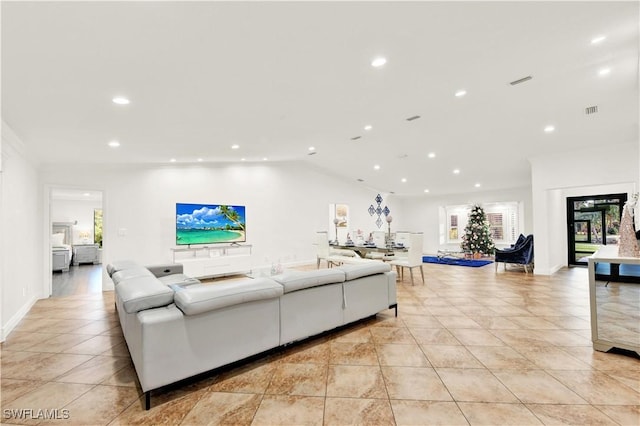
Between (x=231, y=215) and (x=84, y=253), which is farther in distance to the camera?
(x=84, y=253)

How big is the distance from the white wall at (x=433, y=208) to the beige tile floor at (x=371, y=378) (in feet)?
23.8

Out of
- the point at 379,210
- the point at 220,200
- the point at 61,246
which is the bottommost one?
the point at 61,246

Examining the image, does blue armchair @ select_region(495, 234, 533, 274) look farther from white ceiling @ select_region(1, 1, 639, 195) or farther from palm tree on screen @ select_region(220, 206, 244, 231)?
palm tree on screen @ select_region(220, 206, 244, 231)

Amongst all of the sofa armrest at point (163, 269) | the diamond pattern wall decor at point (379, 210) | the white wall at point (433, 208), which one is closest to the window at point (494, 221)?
the white wall at point (433, 208)

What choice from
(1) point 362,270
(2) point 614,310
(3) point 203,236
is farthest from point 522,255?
(3) point 203,236

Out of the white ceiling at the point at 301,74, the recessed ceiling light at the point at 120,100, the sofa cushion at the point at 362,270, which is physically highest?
the white ceiling at the point at 301,74

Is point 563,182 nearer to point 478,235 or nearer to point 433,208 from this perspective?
point 478,235

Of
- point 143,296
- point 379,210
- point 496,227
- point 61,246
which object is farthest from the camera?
point 379,210

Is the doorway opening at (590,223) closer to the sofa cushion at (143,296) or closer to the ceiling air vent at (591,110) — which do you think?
the ceiling air vent at (591,110)

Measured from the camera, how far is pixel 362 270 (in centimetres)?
356

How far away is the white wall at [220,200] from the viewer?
600 cm

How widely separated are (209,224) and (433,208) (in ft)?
29.0

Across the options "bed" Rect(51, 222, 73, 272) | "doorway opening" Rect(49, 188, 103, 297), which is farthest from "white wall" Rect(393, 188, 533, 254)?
"bed" Rect(51, 222, 73, 272)

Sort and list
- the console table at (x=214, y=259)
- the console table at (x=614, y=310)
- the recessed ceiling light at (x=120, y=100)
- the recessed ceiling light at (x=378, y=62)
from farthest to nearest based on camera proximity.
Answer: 1. the console table at (x=214, y=259)
2. the recessed ceiling light at (x=120, y=100)
3. the recessed ceiling light at (x=378, y=62)
4. the console table at (x=614, y=310)
